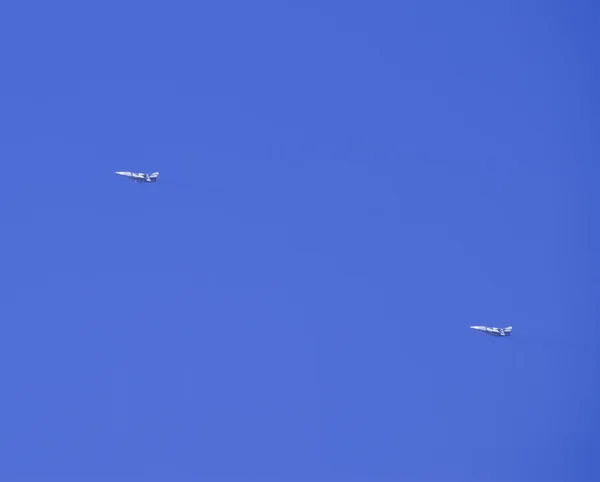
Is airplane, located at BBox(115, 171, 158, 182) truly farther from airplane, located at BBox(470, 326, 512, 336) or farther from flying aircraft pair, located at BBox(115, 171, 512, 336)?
airplane, located at BBox(470, 326, 512, 336)

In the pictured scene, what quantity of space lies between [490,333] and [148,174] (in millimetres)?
3314

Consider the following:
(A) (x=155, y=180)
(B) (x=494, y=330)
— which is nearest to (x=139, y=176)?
(A) (x=155, y=180)

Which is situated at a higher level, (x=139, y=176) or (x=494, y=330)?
(x=139, y=176)

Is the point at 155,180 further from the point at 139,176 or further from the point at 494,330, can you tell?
the point at 494,330

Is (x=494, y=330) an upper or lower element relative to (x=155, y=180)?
lower

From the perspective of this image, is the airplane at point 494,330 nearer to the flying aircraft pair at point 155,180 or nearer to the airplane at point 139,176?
the flying aircraft pair at point 155,180

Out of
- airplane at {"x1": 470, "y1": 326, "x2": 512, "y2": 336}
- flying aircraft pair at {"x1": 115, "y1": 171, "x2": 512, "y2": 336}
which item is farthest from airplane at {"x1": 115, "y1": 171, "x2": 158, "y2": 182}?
airplane at {"x1": 470, "y1": 326, "x2": 512, "y2": 336}

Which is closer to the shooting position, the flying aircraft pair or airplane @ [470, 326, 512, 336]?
the flying aircraft pair


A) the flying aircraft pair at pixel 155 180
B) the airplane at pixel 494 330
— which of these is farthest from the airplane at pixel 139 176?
the airplane at pixel 494 330

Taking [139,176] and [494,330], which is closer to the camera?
[139,176]

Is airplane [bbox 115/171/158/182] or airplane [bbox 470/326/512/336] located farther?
airplane [bbox 470/326/512/336]

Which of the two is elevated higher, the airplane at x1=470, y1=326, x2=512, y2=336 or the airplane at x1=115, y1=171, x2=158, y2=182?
the airplane at x1=115, y1=171, x2=158, y2=182

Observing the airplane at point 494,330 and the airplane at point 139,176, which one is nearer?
the airplane at point 139,176

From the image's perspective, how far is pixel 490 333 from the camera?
6.25m
